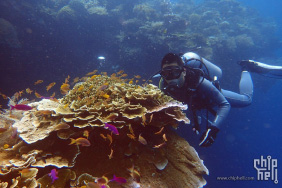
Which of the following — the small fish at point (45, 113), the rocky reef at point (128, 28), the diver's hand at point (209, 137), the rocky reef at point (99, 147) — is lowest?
the diver's hand at point (209, 137)

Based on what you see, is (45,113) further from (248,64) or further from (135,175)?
(248,64)

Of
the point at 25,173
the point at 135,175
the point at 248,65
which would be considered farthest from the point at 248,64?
the point at 25,173

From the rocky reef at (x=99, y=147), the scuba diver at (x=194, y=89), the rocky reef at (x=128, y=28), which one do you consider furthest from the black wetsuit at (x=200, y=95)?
the rocky reef at (x=128, y=28)

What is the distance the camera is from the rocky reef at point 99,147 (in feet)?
7.55

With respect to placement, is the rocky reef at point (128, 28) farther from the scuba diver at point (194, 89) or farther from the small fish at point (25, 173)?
the small fish at point (25, 173)

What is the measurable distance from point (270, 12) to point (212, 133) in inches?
3554

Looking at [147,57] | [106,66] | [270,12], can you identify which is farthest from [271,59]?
[270,12]

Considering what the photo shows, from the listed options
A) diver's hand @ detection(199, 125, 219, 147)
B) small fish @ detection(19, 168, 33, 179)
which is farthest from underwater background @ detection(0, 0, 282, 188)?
small fish @ detection(19, 168, 33, 179)

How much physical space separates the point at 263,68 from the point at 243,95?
1935 millimetres

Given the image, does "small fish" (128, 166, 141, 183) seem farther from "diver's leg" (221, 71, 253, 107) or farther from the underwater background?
the underwater background

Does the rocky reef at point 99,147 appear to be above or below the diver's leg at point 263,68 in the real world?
above

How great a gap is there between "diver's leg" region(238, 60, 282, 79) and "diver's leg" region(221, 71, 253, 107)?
0.43m

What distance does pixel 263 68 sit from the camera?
7.92 meters

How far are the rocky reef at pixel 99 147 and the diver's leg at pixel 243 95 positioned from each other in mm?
4593
